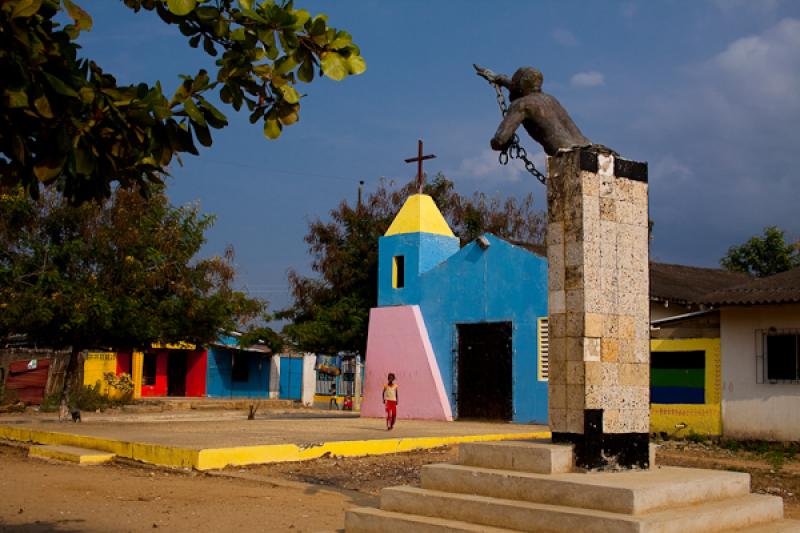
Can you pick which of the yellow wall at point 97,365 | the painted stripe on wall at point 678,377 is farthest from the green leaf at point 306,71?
the yellow wall at point 97,365

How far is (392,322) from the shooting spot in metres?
22.1

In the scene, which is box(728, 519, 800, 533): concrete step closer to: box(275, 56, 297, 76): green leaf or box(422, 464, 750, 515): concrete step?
→ box(422, 464, 750, 515): concrete step

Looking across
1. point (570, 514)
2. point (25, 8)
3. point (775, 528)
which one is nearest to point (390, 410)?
point (775, 528)

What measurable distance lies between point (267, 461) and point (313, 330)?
12521 millimetres

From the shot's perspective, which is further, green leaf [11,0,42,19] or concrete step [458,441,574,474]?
concrete step [458,441,574,474]

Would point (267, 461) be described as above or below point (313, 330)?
below

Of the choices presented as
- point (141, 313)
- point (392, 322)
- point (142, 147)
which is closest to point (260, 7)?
point (142, 147)

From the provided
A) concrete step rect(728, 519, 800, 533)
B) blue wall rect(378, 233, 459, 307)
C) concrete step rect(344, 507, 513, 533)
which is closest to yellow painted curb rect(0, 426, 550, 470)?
concrete step rect(344, 507, 513, 533)

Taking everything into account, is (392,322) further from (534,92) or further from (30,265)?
(534,92)

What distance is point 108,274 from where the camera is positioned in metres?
18.3

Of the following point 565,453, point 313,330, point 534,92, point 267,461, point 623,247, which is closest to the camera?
point 565,453

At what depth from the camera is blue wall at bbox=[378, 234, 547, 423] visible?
757 inches

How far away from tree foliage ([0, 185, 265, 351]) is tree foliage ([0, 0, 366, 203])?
13.5 metres

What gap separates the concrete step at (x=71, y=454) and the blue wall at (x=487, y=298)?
9.35m
